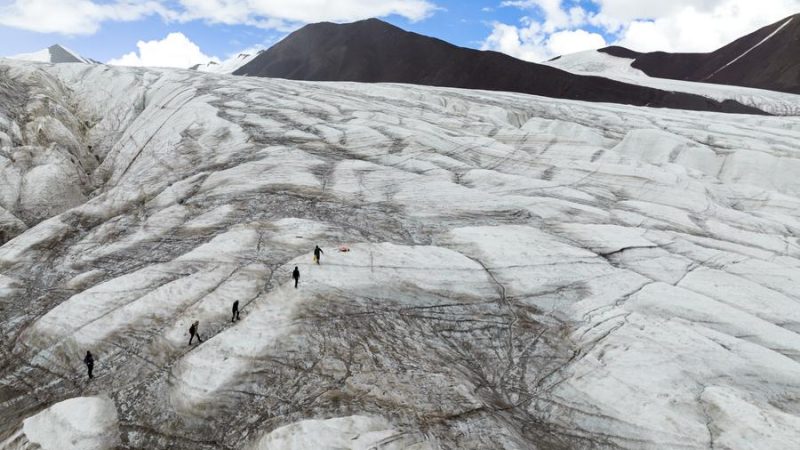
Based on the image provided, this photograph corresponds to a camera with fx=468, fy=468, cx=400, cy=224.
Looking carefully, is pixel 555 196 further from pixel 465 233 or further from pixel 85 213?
pixel 85 213

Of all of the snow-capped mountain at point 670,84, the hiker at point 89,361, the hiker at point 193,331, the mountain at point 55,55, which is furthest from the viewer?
the mountain at point 55,55

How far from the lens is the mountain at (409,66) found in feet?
337

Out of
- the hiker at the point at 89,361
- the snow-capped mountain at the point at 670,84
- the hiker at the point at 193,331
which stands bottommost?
the hiker at the point at 89,361

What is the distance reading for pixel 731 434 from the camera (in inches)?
408

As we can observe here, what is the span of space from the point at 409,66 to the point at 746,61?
80129mm

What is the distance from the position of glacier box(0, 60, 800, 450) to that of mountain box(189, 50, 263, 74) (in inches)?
4742

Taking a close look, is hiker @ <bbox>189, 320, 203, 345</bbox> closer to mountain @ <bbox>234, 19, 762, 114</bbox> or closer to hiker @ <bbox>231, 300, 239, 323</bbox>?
hiker @ <bbox>231, 300, 239, 323</bbox>

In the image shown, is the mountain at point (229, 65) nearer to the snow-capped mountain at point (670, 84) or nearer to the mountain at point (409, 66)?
→ the mountain at point (409, 66)

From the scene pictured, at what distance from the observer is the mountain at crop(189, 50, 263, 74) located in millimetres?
140625

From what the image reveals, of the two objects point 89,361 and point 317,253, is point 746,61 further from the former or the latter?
point 89,361

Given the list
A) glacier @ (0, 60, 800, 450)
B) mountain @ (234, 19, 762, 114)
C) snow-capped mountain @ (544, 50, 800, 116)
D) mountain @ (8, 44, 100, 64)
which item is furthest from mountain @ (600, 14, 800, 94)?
mountain @ (8, 44, 100, 64)

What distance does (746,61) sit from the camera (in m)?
111

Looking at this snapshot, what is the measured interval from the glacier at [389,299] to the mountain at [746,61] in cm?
9488

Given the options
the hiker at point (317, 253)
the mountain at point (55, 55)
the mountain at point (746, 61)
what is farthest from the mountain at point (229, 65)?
the hiker at point (317, 253)
